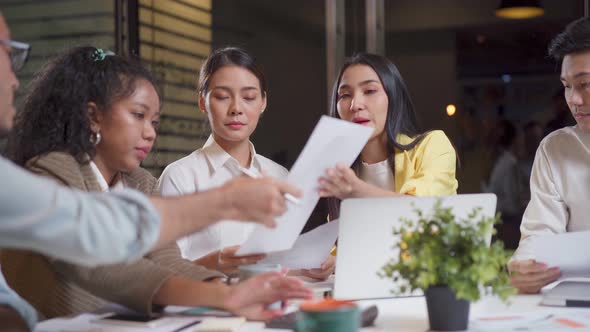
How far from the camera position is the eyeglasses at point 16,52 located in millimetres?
1414

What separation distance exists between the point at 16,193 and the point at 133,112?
111 cm

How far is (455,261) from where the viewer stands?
1.43 metres

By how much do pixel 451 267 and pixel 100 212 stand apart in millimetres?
695

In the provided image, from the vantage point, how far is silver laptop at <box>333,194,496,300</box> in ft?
5.78

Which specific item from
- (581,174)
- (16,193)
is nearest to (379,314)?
(16,193)

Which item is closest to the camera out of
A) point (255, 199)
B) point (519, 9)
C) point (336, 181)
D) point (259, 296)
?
point (255, 199)

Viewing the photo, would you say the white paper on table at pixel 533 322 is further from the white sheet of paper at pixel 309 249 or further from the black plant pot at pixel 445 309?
the white sheet of paper at pixel 309 249

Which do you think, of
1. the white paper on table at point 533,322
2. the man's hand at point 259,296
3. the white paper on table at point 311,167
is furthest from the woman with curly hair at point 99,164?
the white paper on table at point 533,322

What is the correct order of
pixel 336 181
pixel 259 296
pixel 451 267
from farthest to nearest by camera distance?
pixel 336 181 < pixel 259 296 < pixel 451 267

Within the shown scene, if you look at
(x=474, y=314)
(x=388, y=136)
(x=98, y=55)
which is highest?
(x=98, y=55)

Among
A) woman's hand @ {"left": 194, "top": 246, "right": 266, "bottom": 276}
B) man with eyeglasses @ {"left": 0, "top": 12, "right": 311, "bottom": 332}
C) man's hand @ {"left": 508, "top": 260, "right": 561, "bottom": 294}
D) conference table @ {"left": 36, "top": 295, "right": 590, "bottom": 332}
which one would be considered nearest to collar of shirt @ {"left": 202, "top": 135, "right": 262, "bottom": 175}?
woman's hand @ {"left": 194, "top": 246, "right": 266, "bottom": 276}

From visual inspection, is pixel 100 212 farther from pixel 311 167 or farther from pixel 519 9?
pixel 519 9

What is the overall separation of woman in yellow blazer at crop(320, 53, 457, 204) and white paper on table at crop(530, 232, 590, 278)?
60cm

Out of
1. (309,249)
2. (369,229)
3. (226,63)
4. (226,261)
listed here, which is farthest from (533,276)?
(226,63)
